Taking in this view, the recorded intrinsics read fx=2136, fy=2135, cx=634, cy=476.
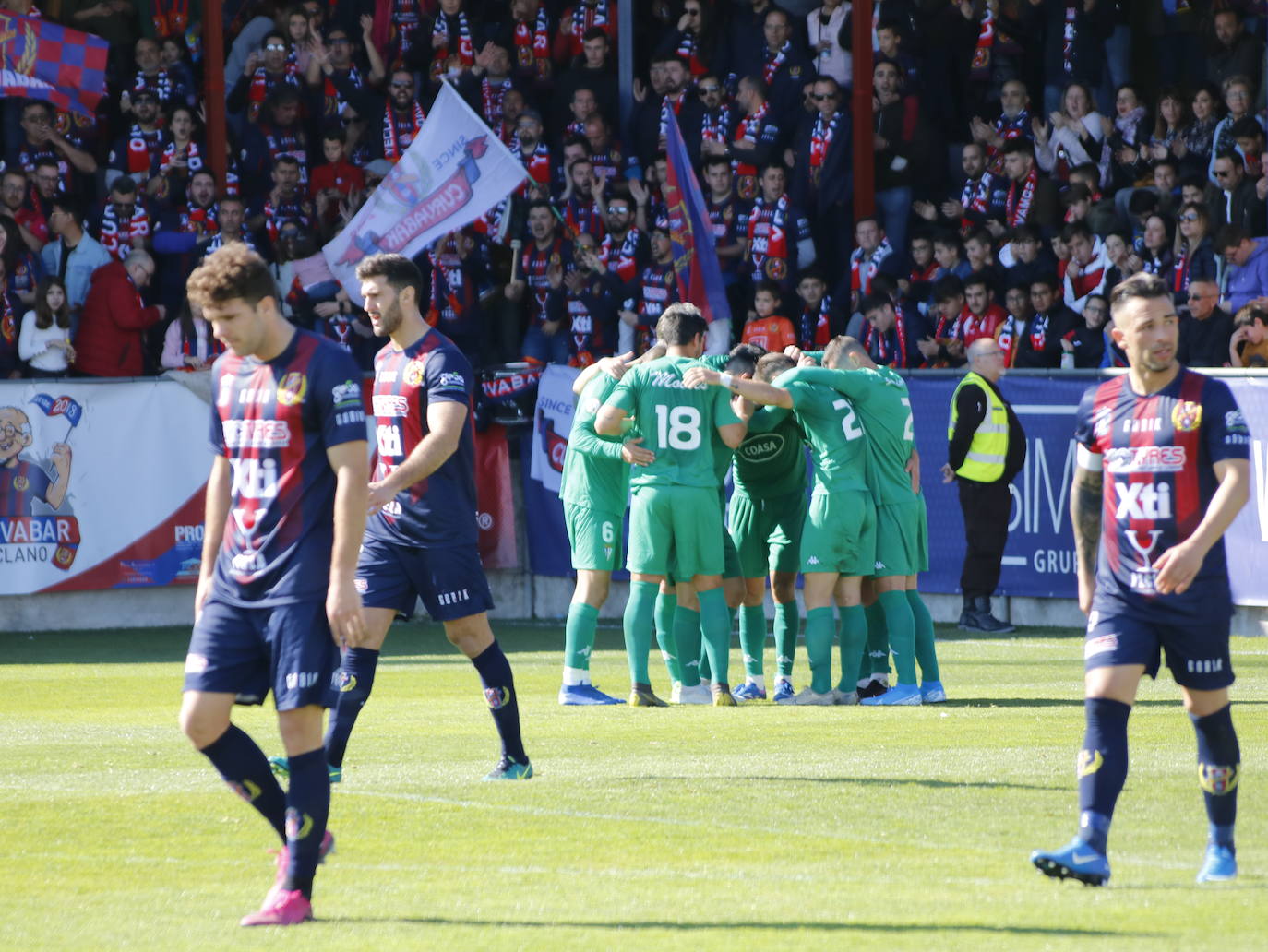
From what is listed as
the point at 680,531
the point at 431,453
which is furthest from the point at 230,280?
the point at 680,531

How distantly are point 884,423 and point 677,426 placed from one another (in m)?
1.45

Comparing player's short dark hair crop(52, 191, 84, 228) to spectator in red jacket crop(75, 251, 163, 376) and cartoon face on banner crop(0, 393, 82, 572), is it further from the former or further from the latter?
cartoon face on banner crop(0, 393, 82, 572)

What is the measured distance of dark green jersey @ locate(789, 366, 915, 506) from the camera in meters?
12.7

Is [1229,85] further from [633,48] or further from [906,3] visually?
[633,48]

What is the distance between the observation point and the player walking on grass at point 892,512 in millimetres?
12547

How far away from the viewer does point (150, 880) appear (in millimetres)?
6957

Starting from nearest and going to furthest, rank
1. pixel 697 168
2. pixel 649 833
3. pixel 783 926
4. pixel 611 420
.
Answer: pixel 783 926 < pixel 649 833 < pixel 611 420 < pixel 697 168

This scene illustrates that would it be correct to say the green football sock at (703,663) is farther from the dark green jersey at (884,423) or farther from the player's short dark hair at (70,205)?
the player's short dark hair at (70,205)

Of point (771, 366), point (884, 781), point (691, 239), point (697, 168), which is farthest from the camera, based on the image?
point (697, 168)

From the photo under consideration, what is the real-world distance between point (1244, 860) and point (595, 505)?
252 inches

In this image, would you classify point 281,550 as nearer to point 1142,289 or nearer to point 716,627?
point 1142,289

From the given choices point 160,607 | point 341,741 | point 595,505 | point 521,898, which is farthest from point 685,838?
point 160,607

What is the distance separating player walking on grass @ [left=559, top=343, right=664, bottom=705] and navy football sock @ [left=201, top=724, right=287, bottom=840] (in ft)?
17.9

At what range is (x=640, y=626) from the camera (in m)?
12.2
